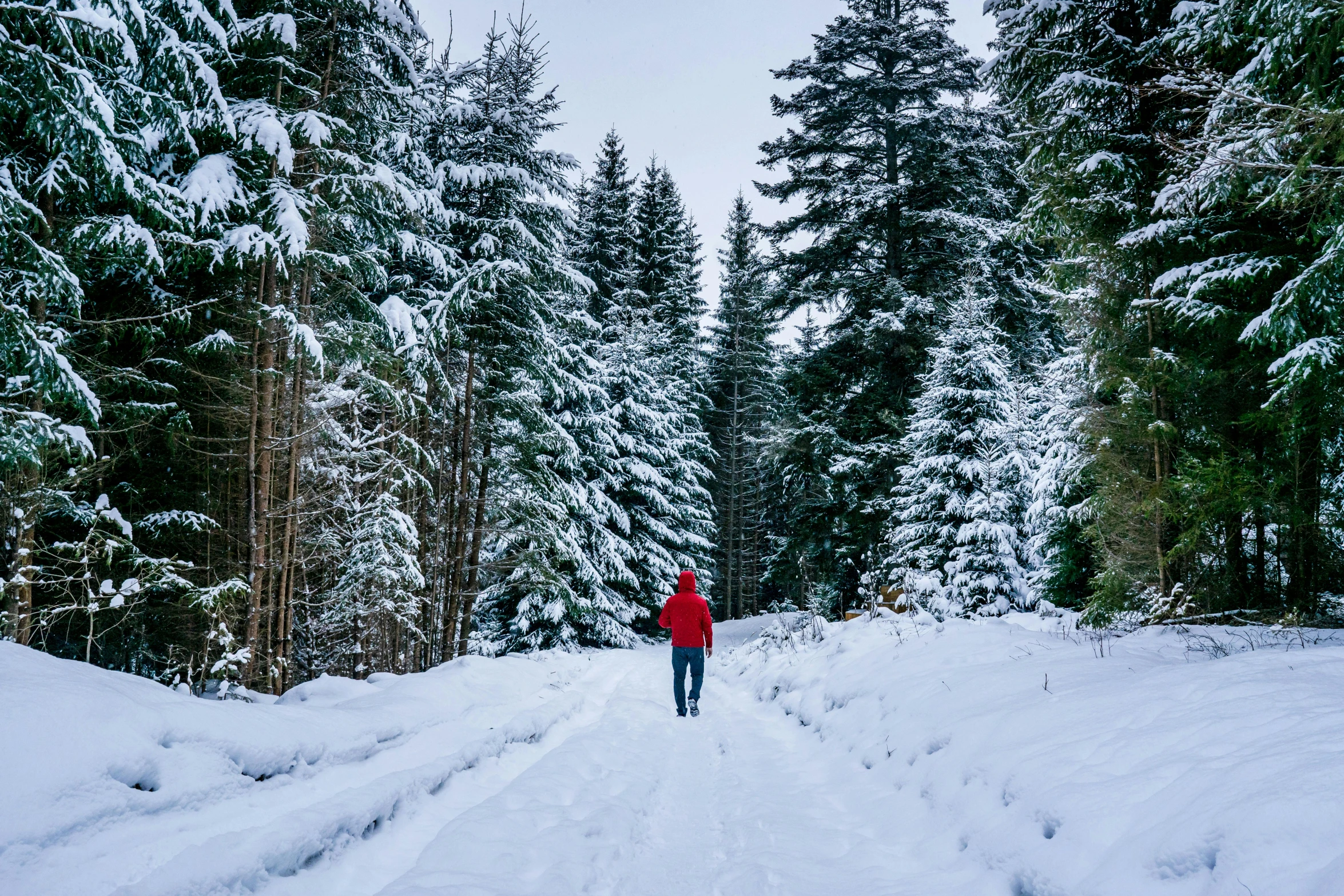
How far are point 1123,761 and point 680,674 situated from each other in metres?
5.74

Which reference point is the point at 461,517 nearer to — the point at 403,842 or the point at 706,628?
the point at 706,628

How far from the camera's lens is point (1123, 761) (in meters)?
3.15

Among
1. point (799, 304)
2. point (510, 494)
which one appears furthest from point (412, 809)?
point (799, 304)

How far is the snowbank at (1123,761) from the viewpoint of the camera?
226 centimetres

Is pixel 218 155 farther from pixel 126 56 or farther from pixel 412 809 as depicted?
pixel 412 809

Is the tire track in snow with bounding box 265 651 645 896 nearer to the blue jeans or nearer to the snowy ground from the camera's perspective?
the snowy ground

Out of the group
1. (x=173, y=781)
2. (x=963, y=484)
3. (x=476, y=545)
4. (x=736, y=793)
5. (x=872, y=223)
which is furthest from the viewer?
(x=872, y=223)

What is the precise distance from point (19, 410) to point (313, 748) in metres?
3.50

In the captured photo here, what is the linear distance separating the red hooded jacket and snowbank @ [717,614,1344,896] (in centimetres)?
236

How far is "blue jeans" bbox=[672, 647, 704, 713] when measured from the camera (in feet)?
26.9

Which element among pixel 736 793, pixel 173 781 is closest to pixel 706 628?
pixel 736 793

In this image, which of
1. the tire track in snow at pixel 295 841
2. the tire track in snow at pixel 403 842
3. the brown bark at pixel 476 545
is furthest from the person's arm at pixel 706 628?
the brown bark at pixel 476 545

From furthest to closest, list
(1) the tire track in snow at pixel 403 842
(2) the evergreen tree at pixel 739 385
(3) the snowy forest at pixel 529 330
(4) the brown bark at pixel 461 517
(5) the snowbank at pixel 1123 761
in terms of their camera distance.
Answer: (2) the evergreen tree at pixel 739 385, (4) the brown bark at pixel 461 517, (3) the snowy forest at pixel 529 330, (1) the tire track in snow at pixel 403 842, (5) the snowbank at pixel 1123 761

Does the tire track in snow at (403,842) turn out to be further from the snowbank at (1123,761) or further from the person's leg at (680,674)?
the snowbank at (1123,761)
